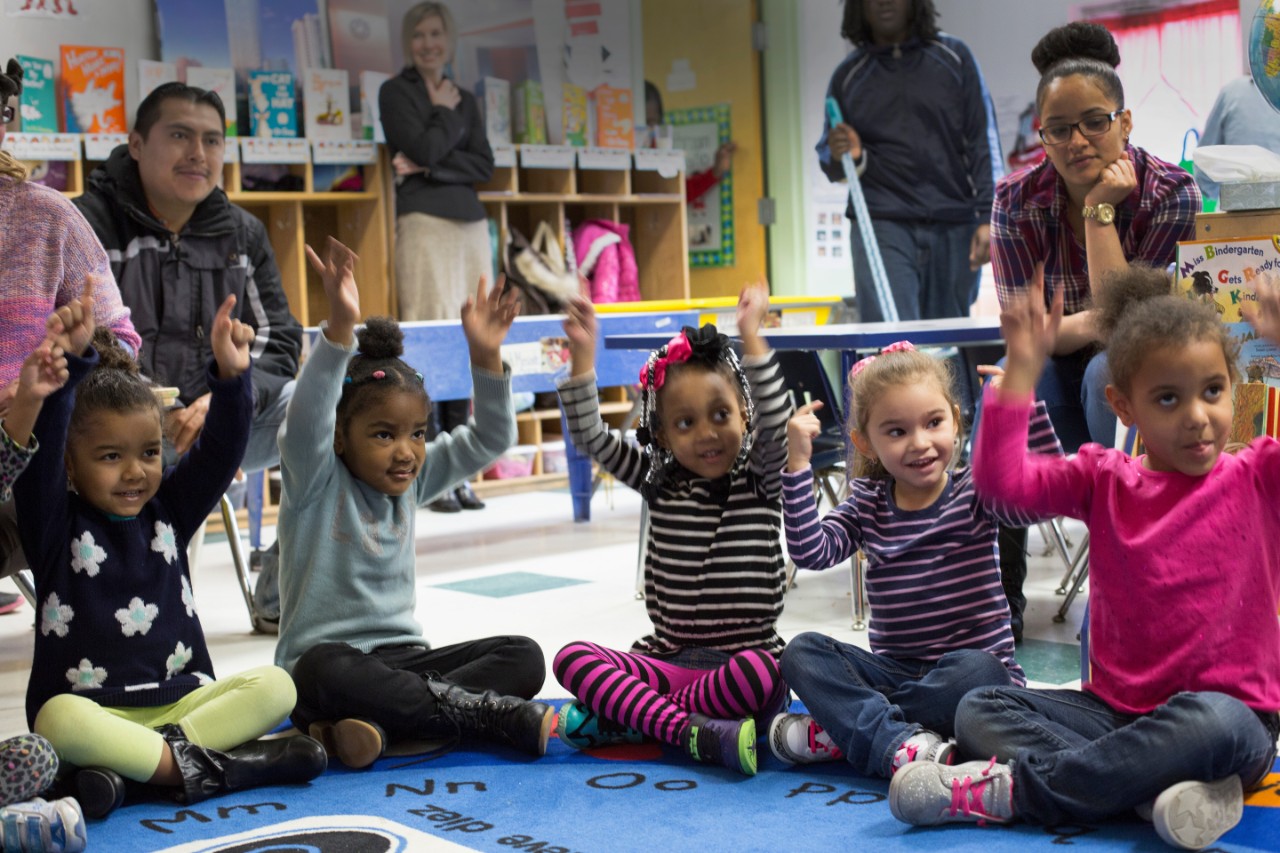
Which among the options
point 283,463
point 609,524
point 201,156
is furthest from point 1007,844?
point 609,524

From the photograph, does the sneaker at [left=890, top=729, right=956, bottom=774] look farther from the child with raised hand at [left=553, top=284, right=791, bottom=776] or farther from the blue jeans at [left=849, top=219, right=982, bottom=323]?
the blue jeans at [left=849, top=219, right=982, bottom=323]

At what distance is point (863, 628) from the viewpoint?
10.1 feet

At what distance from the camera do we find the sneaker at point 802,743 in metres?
2.11

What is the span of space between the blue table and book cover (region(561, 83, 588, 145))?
1517 millimetres

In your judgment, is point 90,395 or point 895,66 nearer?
point 90,395

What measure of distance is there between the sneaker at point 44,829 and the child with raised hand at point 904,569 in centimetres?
96

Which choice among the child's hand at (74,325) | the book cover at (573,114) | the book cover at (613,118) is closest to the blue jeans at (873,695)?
the child's hand at (74,325)

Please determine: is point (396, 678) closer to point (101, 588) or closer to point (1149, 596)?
point (101, 588)

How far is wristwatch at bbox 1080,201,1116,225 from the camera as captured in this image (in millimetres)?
2652

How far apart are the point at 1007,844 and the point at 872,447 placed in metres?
0.66

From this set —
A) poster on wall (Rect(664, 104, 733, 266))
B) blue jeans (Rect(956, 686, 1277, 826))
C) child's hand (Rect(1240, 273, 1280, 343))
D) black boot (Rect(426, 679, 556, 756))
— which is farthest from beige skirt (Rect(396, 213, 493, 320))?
child's hand (Rect(1240, 273, 1280, 343))

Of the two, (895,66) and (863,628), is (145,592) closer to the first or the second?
(863,628)

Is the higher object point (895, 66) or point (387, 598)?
point (895, 66)

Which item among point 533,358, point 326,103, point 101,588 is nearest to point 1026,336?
point 101,588
